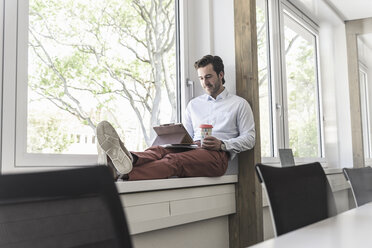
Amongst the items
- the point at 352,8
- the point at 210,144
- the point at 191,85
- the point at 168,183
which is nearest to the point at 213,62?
the point at 191,85

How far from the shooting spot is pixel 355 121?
4.47 metres

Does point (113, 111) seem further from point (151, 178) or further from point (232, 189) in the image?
point (232, 189)

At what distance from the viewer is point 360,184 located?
2.45 m

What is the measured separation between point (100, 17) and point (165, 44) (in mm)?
637

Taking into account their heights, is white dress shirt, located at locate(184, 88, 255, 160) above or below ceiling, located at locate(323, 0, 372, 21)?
below

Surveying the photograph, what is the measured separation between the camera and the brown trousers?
2.15m

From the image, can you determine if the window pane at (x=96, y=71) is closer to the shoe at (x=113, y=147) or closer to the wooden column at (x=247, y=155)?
the shoe at (x=113, y=147)

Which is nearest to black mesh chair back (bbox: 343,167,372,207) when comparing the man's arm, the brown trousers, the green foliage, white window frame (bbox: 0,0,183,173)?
the man's arm

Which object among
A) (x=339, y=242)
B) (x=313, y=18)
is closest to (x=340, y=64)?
(x=313, y=18)

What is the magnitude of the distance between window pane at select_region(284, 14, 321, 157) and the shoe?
2.48 m

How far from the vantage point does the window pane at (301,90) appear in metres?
4.23

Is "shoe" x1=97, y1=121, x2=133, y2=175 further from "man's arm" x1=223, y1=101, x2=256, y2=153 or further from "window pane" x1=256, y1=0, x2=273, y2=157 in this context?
"window pane" x1=256, y1=0, x2=273, y2=157

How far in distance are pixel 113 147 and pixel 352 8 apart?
326 cm

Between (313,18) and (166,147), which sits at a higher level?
(313,18)
